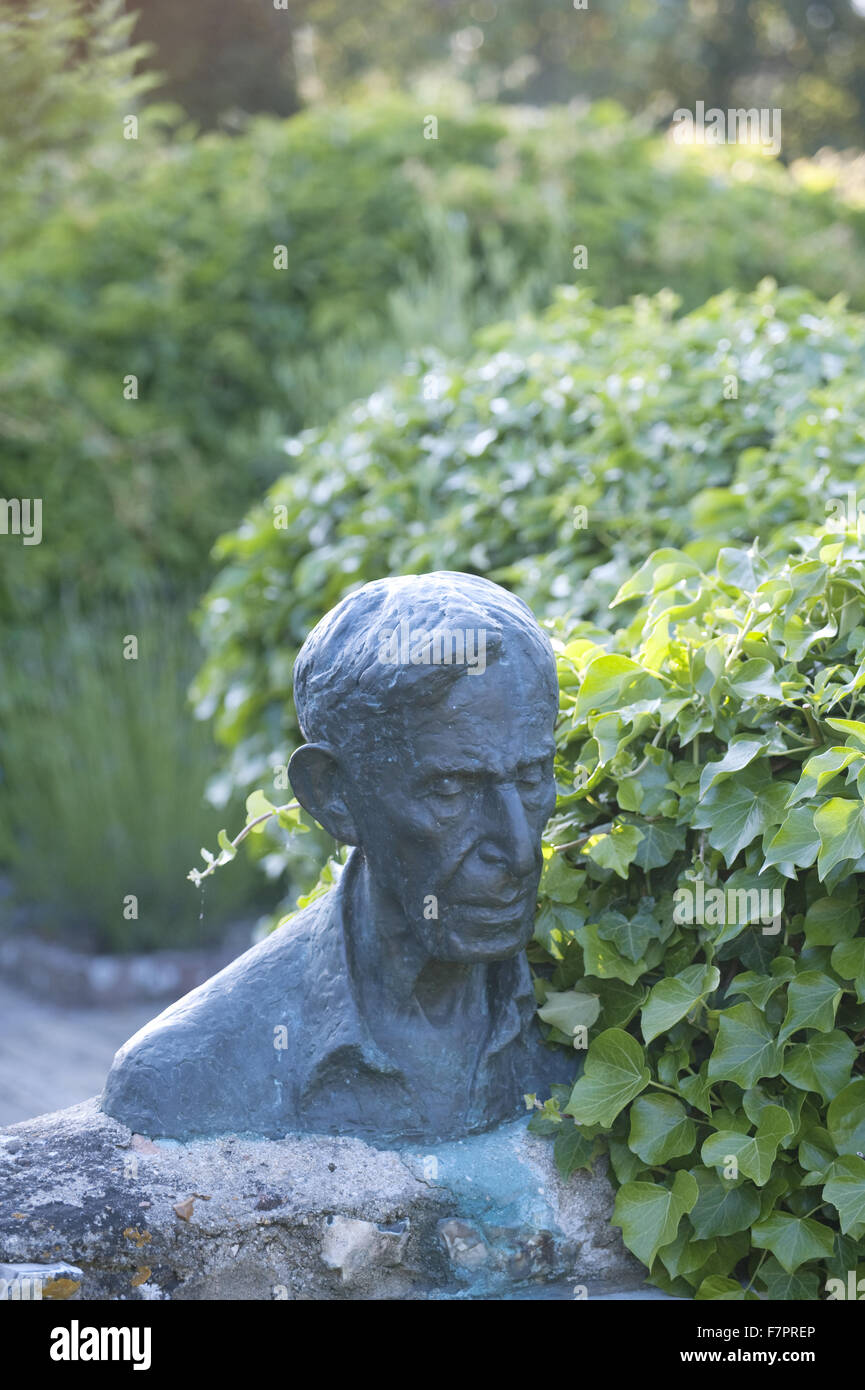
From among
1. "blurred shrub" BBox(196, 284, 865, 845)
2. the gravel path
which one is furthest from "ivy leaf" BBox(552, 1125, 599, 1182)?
the gravel path

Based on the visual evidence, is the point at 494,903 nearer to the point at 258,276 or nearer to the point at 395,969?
the point at 395,969

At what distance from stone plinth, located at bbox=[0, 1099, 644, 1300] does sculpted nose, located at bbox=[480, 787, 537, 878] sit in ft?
1.53

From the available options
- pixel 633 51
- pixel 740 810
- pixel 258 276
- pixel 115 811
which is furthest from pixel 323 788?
pixel 633 51

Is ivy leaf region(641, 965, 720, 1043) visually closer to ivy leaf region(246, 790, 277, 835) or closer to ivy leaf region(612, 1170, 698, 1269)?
ivy leaf region(612, 1170, 698, 1269)

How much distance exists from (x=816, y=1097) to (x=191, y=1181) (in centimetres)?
90

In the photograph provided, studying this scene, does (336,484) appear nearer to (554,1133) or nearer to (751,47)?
(554,1133)

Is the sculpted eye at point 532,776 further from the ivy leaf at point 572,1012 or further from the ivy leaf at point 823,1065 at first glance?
the ivy leaf at point 823,1065

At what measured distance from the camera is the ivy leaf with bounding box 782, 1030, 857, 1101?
2.08 m

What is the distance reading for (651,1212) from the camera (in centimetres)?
211

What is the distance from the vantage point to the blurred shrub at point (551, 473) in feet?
12.2

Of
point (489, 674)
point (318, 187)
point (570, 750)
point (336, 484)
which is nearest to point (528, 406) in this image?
point (336, 484)

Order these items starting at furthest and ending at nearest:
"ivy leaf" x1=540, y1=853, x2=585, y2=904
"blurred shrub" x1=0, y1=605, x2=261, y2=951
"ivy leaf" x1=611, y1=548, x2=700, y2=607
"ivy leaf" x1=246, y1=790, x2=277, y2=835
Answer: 1. "blurred shrub" x1=0, y1=605, x2=261, y2=951
2. "ivy leaf" x1=611, y1=548, x2=700, y2=607
3. "ivy leaf" x1=246, y1=790, x2=277, y2=835
4. "ivy leaf" x1=540, y1=853, x2=585, y2=904

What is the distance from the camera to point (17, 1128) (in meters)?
2.20

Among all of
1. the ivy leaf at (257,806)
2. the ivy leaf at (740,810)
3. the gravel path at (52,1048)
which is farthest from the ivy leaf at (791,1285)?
the gravel path at (52,1048)
